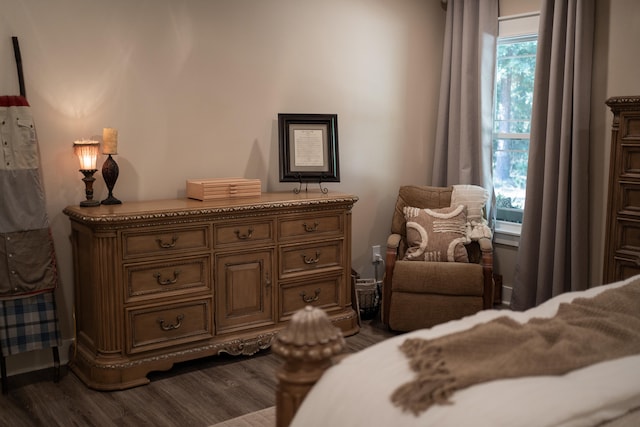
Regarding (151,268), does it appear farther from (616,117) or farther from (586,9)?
(586,9)

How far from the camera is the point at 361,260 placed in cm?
511

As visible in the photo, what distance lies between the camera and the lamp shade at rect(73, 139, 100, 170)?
12.2ft

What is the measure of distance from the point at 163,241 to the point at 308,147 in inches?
49.4

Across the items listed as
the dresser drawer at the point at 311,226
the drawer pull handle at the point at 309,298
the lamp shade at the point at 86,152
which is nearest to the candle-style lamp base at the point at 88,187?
the lamp shade at the point at 86,152

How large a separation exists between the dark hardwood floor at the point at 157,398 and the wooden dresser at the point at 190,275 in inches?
3.7

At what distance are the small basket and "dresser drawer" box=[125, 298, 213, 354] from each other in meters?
1.25

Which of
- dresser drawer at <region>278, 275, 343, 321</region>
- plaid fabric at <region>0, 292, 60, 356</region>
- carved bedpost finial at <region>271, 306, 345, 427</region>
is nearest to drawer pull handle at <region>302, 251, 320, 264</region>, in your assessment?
dresser drawer at <region>278, 275, 343, 321</region>

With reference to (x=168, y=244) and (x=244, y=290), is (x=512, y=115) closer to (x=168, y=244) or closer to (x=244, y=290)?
(x=244, y=290)

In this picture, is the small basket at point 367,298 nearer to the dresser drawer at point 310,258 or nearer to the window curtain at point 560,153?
the dresser drawer at point 310,258

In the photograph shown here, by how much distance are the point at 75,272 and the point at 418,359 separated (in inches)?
102

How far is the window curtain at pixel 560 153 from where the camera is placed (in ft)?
14.4

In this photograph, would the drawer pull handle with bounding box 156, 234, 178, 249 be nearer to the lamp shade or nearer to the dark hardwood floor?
the lamp shade

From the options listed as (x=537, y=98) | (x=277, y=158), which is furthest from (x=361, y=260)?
(x=537, y=98)

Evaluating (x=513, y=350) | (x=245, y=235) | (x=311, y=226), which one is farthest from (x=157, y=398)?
(x=513, y=350)
